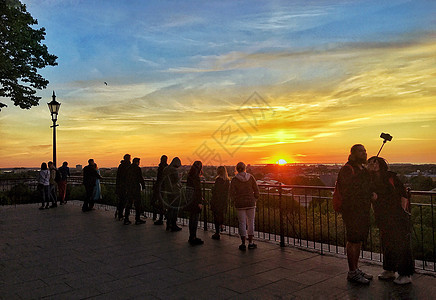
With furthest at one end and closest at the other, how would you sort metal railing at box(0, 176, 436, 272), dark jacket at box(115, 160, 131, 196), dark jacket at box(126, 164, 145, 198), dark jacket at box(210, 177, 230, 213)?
dark jacket at box(115, 160, 131, 196), dark jacket at box(126, 164, 145, 198), dark jacket at box(210, 177, 230, 213), metal railing at box(0, 176, 436, 272)

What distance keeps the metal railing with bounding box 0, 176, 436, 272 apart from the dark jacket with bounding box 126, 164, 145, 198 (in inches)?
56.4

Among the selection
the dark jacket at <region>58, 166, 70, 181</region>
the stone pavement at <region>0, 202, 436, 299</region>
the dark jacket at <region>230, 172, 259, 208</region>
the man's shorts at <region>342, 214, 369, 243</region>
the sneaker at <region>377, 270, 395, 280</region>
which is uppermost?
the dark jacket at <region>58, 166, 70, 181</region>

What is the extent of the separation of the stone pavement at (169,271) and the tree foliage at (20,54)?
993 centimetres

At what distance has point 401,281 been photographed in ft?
16.1

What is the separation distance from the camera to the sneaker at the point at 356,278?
4.97 m

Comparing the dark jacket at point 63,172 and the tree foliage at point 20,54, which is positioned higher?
the tree foliage at point 20,54

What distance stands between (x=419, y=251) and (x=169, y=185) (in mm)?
6556

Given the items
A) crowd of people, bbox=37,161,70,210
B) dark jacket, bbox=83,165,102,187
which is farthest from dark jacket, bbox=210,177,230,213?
crowd of people, bbox=37,161,70,210

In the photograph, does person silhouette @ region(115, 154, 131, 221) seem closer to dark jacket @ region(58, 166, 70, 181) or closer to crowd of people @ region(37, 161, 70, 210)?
crowd of people @ region(37, 161, 70, 210)

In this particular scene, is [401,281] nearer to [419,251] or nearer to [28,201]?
[419,251]

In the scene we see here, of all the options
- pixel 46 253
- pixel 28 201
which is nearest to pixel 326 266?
pixel 46 253

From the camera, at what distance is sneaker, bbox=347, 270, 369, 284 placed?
497 cm

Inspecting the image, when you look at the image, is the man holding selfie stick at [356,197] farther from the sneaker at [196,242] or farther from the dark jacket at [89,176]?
the dark jacket at [89,176]

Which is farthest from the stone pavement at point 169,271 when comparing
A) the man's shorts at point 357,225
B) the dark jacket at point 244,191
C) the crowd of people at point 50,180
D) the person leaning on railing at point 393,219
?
the crowd of people at point 50,180
